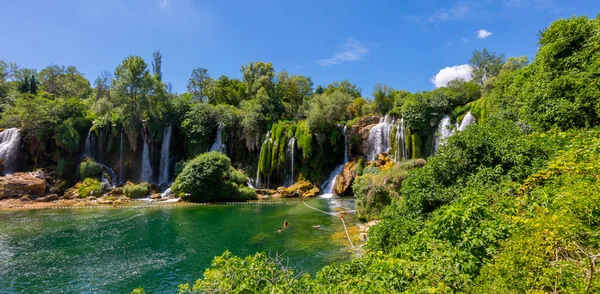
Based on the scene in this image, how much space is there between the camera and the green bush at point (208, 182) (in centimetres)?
2788

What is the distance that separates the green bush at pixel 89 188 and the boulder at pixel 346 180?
26.7 metres

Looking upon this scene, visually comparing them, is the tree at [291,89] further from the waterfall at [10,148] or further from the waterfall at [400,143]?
the waterfall at [10,148]

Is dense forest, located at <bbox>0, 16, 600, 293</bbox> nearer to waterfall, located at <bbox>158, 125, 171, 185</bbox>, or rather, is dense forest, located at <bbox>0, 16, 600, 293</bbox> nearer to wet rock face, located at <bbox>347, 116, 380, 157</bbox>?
wet rock face, located at <bbox>347, 116, 380, 157</bbox>

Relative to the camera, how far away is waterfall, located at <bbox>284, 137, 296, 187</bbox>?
3444cm

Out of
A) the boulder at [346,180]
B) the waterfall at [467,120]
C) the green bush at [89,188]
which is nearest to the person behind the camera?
the waterfall at [467,120]

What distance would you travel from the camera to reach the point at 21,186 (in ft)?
93.9

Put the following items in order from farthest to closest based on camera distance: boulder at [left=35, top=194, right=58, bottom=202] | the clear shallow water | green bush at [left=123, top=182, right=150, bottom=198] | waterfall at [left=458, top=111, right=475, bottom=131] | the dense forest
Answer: green bush at [left=123, top=182, right=150, bottom=198] → boulder at [left=35, top=194, right=58, bottom=202] → waterfall at [left=458, top=111, right=475, bottom=131] → the clear shallow water → the dense forest

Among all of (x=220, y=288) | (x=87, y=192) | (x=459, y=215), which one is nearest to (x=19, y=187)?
(x=87, y=192)

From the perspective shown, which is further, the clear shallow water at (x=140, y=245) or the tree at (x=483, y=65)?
the tree at (x=483, y=65)

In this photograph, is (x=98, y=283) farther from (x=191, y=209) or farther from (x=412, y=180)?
(x=191, y=209)

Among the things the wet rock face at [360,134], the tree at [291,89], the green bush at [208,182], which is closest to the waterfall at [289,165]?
the green bush at [208,182]

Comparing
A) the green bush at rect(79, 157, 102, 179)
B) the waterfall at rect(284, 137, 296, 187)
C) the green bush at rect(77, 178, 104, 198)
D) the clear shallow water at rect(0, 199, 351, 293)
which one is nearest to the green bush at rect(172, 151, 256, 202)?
the clear shallow water at rect(0, 199, 351, 293)

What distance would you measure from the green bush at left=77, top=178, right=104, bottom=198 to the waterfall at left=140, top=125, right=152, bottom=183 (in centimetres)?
533

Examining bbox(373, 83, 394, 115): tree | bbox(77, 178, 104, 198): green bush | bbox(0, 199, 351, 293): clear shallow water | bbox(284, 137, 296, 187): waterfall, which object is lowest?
bbox(0, 199, 351, 293): clear shallow water
